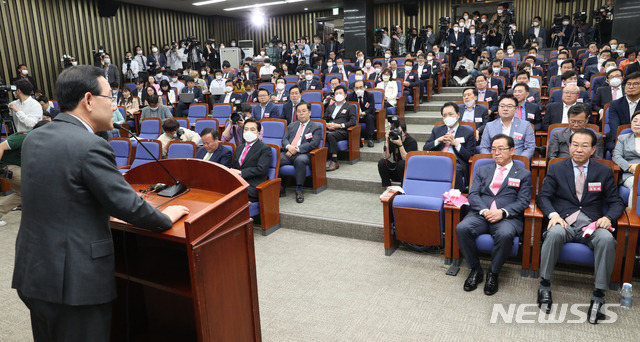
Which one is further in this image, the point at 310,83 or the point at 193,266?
the point at 310,83

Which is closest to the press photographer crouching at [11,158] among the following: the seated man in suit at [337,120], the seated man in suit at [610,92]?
the seated man in suit at [337,120]

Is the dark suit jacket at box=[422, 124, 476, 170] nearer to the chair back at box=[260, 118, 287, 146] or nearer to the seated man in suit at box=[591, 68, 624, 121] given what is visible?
the chair back at box=[260, 118, 287, 146]

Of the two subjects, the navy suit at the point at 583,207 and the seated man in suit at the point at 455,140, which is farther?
the seated man in suit at the point at 455,140

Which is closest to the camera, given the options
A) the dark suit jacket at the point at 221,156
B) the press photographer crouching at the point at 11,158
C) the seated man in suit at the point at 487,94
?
the press photographer crouching at the point at 11,158

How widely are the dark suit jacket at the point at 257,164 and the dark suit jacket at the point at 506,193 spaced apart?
5.50 ft

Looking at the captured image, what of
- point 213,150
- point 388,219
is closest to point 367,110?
point 213,150

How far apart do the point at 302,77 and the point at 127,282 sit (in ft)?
22.4

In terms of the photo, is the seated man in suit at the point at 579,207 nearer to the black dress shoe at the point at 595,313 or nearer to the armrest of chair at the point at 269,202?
the black dress shoe at the point at 595,313

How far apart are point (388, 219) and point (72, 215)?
7.12 feet

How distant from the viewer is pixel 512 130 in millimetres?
3494

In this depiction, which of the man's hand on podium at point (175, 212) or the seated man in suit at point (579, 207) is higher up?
the man's hand on podium at point (175, 212)

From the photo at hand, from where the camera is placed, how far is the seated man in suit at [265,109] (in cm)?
527

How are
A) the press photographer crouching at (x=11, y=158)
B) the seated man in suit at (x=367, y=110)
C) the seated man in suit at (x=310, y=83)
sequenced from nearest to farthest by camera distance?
1. the press photographer crouching at (x=11, y=158)
2. the seated man in suit at (x=367, y=110)
3. the seated man in suit at (x=310, y=83)

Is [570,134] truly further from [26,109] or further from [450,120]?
[26,109]
